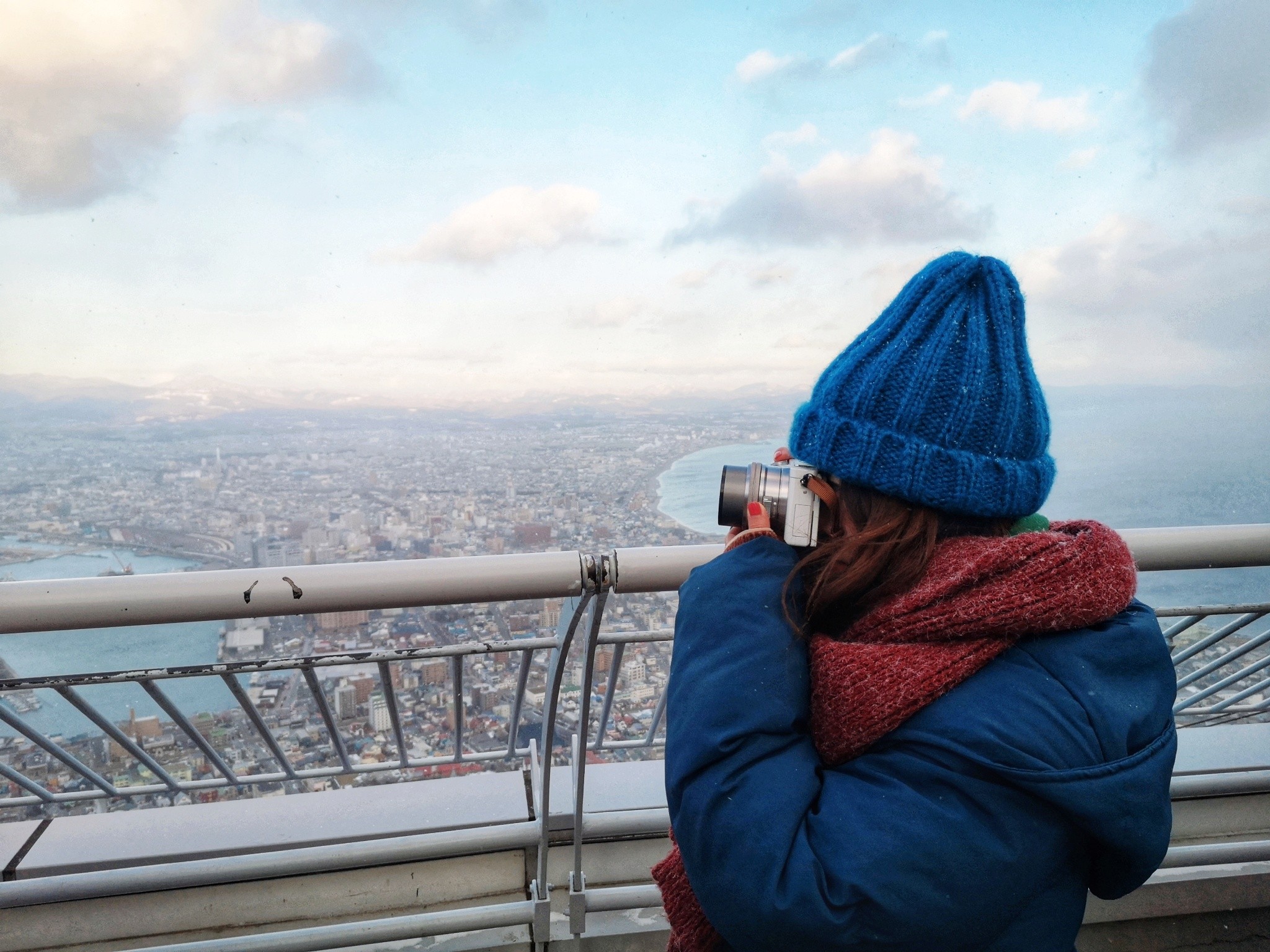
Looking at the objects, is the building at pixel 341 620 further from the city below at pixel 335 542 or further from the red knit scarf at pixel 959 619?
the red knit scarf at pixel 959 619

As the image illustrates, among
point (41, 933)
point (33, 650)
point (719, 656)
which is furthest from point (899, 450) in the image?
point (41, 933)

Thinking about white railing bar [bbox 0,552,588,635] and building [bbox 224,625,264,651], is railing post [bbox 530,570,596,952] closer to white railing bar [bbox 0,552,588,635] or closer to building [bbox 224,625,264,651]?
white railing bar [bbox 0,552,588,635]

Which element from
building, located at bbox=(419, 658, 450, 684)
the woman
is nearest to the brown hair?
the woman

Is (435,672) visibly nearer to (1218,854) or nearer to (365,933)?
(365,933)

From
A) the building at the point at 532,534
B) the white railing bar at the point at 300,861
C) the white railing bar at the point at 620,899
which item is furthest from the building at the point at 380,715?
the white railing bar at the point at 620,899

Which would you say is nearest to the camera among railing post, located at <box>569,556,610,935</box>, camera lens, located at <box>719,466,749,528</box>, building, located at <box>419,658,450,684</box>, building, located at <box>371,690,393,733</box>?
camera lens, located at <box>719,466,749,528</box>

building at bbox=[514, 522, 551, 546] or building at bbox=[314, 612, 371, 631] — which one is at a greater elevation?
building at bbox=[514, 522, 551, 546]

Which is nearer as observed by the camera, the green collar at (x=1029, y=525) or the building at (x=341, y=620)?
the green collar at (x=1029, y=525)

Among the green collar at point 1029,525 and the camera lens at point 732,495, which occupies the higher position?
the camera lens at point 732,495

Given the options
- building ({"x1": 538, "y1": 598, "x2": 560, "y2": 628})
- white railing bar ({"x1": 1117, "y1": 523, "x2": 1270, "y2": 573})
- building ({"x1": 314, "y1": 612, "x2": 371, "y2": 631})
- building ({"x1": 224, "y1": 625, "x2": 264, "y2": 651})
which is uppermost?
white railing bar ({"x1": 1117, "y1": 523, "x2": 1270, "y2": 573})
